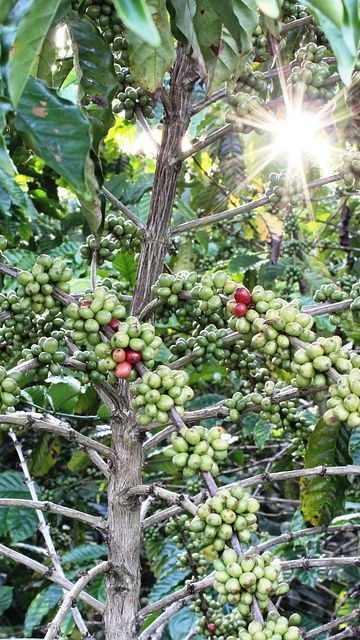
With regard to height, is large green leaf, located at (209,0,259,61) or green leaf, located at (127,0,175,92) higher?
green leaf, located at (127,0,175,92)

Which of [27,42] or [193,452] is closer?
[27,42]

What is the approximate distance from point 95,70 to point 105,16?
0.56 feet

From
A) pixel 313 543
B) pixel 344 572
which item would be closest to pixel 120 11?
pixel 313 543

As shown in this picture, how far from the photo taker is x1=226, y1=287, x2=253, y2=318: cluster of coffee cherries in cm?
148

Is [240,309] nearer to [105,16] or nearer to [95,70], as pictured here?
[95,70]

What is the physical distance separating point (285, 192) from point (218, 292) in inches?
14.2

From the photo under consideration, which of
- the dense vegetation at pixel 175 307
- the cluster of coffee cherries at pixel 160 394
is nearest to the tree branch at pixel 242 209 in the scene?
the dense vegetation at pixel 175 307

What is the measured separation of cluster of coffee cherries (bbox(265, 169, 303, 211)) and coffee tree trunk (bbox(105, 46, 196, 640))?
0.82ft

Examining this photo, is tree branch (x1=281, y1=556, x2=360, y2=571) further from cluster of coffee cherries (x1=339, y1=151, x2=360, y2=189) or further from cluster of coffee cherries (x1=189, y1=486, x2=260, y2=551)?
cluster of coffee cherries (x1=339, y1=151, x2=360, y2=189)

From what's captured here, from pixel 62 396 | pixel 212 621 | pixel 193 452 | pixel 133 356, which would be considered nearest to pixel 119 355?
pixel 133 356

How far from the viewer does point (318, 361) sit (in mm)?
1340

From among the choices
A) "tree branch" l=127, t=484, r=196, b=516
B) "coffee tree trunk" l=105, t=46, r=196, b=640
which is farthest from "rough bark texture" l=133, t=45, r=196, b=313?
"tree branch" l=127, t=484, r=196, b=516

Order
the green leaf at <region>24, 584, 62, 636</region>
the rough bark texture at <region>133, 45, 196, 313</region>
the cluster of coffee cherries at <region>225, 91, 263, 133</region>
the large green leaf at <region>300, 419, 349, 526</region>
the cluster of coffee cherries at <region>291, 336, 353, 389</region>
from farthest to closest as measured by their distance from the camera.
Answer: the green leaf at <region>24, 584, 62, 636</region>, the large green leaf at <region>300, 419, 349, 526</region>, the rough bark texture at <region>133, 45, 196, 313</region>, the cluster of coffee cherries at <region>225, 91, 263, 133</region>, the cluster of coffee cherries at <region>291, 336, 353, 389</region>

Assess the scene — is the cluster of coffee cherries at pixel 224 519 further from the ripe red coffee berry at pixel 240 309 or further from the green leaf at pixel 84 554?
the green leaf at pixel 84 554
